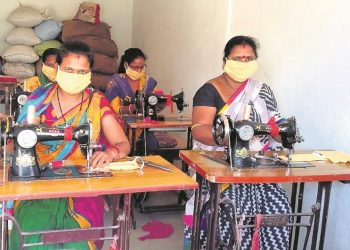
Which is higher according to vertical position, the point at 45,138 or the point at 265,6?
the point at 265,6

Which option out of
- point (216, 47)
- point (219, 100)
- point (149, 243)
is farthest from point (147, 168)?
point (216, 47)

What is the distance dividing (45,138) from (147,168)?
1.48ft

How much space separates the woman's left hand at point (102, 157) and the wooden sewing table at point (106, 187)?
0.10 metres

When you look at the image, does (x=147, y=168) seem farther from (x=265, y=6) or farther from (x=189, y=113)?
(x=189, y=113)

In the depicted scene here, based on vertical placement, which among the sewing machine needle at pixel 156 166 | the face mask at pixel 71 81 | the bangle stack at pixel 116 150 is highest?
the face mask at pixel 71 81

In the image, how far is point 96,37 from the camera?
21.5ft

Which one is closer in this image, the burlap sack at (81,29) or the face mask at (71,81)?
the face mask at (71,81)

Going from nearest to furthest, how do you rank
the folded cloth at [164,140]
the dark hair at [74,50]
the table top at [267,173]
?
the table top at [267,173], the dark hair at [74,50], the folded cloth at [164,140]

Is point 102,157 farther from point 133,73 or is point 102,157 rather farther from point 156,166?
point 133,73

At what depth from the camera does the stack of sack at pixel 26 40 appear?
6.34m

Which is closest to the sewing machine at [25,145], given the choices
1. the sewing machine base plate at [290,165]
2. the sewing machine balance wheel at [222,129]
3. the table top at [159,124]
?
the sewing machine balance wheel at [222,129]

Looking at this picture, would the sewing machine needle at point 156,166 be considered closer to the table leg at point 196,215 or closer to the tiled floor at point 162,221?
the table leg at point 196,215

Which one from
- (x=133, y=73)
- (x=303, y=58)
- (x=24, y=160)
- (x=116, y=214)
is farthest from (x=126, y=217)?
(x=133, y=73)

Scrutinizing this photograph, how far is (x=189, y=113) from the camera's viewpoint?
183 inches
